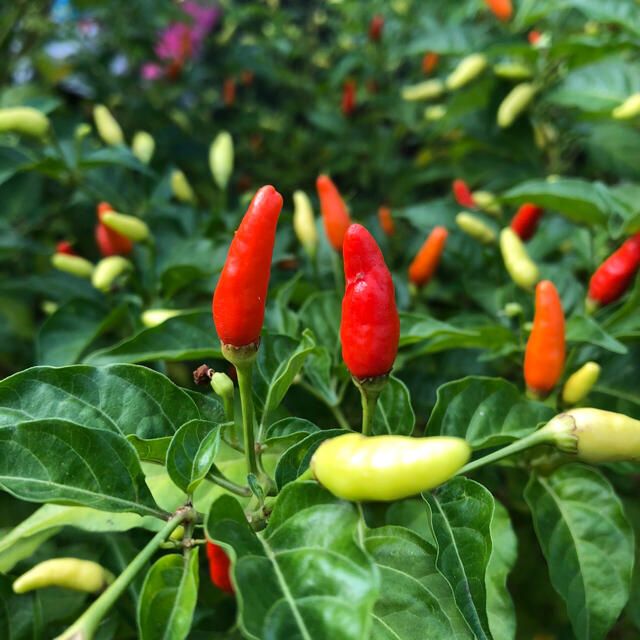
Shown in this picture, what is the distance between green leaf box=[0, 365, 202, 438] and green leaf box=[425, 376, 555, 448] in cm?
27

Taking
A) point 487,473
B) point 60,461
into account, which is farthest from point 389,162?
point 60,461

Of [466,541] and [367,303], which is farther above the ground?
[367,303]

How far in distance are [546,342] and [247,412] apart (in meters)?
0.37

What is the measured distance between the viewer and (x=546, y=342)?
0.77 m

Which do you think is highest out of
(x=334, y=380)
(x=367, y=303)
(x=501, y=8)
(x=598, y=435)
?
(x=501, y=8)

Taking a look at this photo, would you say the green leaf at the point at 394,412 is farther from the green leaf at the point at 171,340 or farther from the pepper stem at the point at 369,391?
the green leaf at the point at 171,340

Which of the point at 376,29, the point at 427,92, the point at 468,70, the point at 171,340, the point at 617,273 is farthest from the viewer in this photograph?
the point at 376,29

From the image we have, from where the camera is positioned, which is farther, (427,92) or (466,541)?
(427,92)

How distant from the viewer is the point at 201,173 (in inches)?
72.6

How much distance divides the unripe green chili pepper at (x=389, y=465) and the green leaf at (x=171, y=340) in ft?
1.13

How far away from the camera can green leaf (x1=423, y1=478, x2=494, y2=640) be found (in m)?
0.56

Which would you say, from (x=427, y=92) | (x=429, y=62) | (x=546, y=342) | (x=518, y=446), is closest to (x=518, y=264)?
(x=546, y=342)

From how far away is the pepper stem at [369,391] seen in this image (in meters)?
0.62

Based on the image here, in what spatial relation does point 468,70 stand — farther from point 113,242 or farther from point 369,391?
point 369,391
